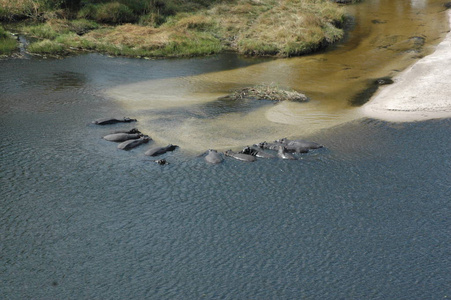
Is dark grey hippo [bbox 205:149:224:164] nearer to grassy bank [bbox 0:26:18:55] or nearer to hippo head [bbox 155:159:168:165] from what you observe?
hippo head [bbox 155:159:168:165]

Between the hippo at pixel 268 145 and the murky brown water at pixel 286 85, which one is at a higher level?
the murky brown water at pixel 286 85

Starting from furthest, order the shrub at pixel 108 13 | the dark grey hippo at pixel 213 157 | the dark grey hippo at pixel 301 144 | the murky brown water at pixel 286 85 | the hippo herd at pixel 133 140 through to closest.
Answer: the shrub at pixel 108 13 → the murky brown water at pixel 286 85 → the dark grey hippo at pixel 301 144 → the hippo herd at pixel 133 140 → the dark grey hippo at pixel 213 157

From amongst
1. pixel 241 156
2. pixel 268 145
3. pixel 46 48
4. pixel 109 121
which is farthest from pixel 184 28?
pixel 241 156

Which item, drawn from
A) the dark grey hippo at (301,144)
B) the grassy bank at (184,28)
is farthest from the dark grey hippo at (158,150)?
the grassy bank at (184,28)

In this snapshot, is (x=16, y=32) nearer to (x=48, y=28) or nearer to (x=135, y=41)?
(x=48, y=28)

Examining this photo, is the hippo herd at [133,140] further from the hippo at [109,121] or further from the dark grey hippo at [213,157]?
the dark grey hippo at [213,157]

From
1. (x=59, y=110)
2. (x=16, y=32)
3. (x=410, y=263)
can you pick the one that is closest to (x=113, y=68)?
(x=59, y=110)
